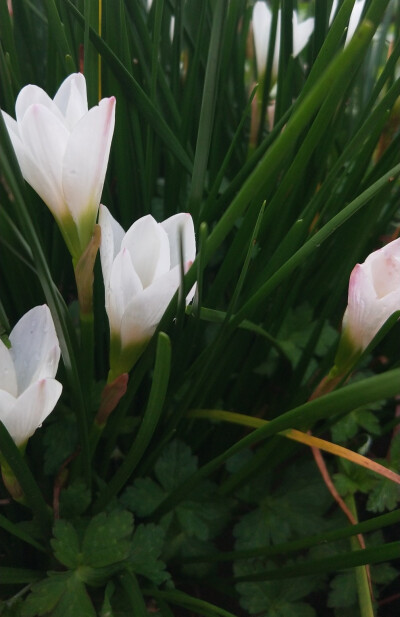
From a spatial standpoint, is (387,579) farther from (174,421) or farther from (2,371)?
(2,371)

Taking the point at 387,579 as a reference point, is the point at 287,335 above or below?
above

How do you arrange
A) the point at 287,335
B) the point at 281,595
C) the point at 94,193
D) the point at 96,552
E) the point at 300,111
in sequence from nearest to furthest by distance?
1. the point at 300,111
2. the point at 94,193
3. the point at 96,552
4. the point at 281,595
5. the point at 287,335

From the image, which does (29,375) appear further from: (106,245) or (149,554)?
(149,554)

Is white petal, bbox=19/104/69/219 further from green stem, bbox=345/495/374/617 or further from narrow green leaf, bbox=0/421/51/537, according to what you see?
green stem, bbox=345/495/374/617

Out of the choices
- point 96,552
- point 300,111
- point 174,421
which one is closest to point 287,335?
point 174,421

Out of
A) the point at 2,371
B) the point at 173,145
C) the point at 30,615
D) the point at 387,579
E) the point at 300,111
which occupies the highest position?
the point at 300,111

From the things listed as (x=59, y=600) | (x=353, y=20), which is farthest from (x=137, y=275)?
(x=353, y=20)

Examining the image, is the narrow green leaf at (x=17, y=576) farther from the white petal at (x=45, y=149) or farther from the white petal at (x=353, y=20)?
the white petal at (x=353, y=20)

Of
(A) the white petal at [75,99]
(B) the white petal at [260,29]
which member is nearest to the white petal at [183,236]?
(A) the white petal at [75,99]
